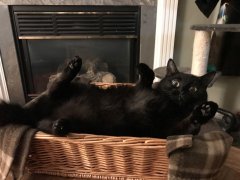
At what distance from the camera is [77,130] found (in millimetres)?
708

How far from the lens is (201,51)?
1251mm

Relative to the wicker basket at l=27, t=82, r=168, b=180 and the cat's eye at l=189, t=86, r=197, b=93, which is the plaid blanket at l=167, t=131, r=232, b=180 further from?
the cat's eye at l=189, t=86, r=197, b=93

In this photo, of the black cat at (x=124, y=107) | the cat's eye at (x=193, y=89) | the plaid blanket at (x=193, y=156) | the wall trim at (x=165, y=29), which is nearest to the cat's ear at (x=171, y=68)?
the black cat at (x=124, y=107)

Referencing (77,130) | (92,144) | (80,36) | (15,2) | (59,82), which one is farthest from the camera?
(80,36)

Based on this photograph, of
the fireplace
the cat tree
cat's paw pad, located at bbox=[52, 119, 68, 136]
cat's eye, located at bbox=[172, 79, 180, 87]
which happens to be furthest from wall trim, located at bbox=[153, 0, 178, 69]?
cat's paw pad, located at bbox=[52, 119, 68, 136]

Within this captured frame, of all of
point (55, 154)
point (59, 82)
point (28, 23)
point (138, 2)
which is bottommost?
point (55, 154)

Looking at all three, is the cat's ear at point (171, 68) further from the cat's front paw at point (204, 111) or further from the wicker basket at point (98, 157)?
the wicker basket at point (98, 157)

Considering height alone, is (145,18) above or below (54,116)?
above

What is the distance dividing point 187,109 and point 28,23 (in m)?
1.30

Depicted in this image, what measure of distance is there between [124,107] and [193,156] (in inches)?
12.5

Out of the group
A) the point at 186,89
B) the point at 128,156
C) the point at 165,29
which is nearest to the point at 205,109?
the point at 186,89

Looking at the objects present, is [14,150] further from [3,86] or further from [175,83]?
[3,86]

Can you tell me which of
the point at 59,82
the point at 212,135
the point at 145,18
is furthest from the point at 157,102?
the point at 145,18

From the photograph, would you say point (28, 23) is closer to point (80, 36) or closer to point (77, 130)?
point (80, 36)
